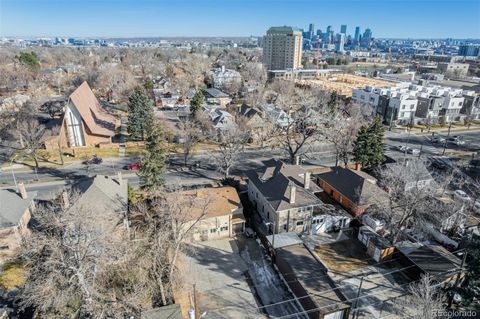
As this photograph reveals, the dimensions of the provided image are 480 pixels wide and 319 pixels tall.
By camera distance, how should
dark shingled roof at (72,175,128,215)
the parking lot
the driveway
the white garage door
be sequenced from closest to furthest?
the white garage door < the driveway < the parking lot < dark shingled roof at (72,175,128,215)

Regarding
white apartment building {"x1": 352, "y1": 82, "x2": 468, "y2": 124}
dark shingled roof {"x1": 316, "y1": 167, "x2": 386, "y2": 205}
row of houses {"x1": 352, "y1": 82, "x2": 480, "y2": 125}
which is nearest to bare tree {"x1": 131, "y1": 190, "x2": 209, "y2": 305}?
dark shingled roof {"x1": 316, "y1": 167, "x2": 386, "y2": 205}

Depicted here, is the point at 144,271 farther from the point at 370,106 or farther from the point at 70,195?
the point at 370,106

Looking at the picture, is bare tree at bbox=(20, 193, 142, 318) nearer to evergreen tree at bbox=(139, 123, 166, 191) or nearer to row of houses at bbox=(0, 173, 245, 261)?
row of houses at bbox=(0, 173, 245, 261)

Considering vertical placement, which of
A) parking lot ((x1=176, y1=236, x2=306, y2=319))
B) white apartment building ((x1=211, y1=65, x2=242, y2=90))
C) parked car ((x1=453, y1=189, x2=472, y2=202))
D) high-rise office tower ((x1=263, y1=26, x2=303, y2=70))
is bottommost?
parking lot ((x1=176, y1=236, x2=306, y2=319))

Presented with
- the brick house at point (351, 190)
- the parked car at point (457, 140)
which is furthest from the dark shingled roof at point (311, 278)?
the parked car at point (457, 140)

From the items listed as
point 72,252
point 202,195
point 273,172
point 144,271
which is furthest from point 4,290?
point 273,172

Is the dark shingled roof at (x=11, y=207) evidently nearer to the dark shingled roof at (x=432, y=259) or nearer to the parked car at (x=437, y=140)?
the dark shingled roof at (x=432, y=259)

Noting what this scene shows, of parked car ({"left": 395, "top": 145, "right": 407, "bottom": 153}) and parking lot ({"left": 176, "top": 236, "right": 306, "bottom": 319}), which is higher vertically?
parked car ({"left": 395, "top": 145, "right": 407, "bottom": 153})
